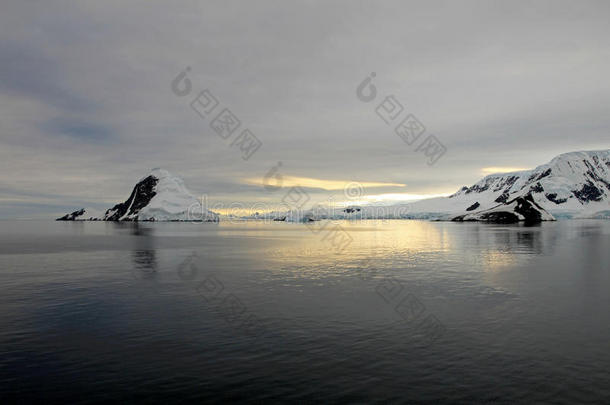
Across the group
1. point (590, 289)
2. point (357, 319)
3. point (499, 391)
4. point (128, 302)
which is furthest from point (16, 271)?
point (590, 289)

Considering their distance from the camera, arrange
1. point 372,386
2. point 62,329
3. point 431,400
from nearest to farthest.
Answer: point 431,400 → point 372,386 → point 62,329

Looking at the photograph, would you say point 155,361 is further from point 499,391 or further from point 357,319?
point 499,391

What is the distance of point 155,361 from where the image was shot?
631 inches

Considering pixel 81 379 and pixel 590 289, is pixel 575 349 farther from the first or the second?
pixel 81 379

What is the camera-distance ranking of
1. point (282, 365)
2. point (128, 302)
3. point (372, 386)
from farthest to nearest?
point (128, 302) → point (282, 365) → point (372, 386)

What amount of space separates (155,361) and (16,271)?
33.9m

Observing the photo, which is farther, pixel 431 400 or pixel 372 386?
pixel 372 386

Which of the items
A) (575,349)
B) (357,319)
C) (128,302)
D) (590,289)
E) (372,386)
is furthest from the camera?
(590,289)

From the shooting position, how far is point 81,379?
1429 centimetres

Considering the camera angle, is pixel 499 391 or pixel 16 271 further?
pixel 16 271

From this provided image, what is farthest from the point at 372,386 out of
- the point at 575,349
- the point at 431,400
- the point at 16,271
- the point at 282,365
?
the point at 16,271

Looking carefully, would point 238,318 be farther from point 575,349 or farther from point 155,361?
point 575,349

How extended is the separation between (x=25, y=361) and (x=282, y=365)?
9.99m

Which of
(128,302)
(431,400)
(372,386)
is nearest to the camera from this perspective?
(431,400)
